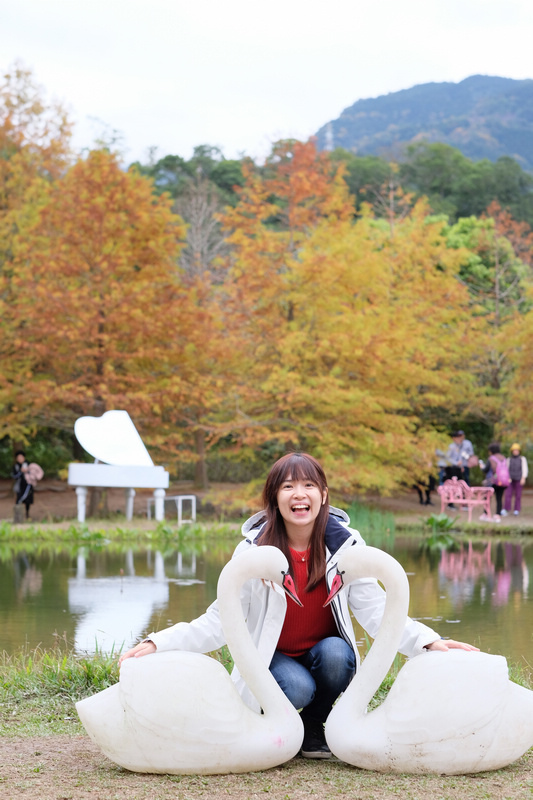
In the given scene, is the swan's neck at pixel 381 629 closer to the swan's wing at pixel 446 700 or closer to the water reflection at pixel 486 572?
the swan's wing at pixel 446 700

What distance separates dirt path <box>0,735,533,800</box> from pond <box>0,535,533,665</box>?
1631 mm

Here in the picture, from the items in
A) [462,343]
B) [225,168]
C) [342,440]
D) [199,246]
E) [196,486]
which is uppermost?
[225,168]

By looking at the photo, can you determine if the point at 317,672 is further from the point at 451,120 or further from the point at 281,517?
the point at 451,120

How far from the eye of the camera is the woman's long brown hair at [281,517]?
360cm

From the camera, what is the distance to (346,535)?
11.7ft

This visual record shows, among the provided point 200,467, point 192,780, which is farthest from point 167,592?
point 200,467

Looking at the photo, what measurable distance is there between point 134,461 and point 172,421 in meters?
2.09

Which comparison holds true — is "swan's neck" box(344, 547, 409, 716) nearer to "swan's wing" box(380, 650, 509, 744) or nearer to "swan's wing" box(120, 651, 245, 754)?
"swan's wing" box(380, 650, 509, 744)

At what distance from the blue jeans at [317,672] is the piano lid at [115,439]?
11773 millimetres

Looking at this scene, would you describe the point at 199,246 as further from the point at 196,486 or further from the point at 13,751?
the point at 13,751

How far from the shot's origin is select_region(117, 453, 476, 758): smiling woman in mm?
3506

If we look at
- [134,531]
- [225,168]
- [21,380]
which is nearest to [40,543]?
[134,531]

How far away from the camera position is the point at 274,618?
3.47 m

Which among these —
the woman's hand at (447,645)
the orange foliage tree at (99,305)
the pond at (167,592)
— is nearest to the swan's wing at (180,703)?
the woman's hand at (447,645)
